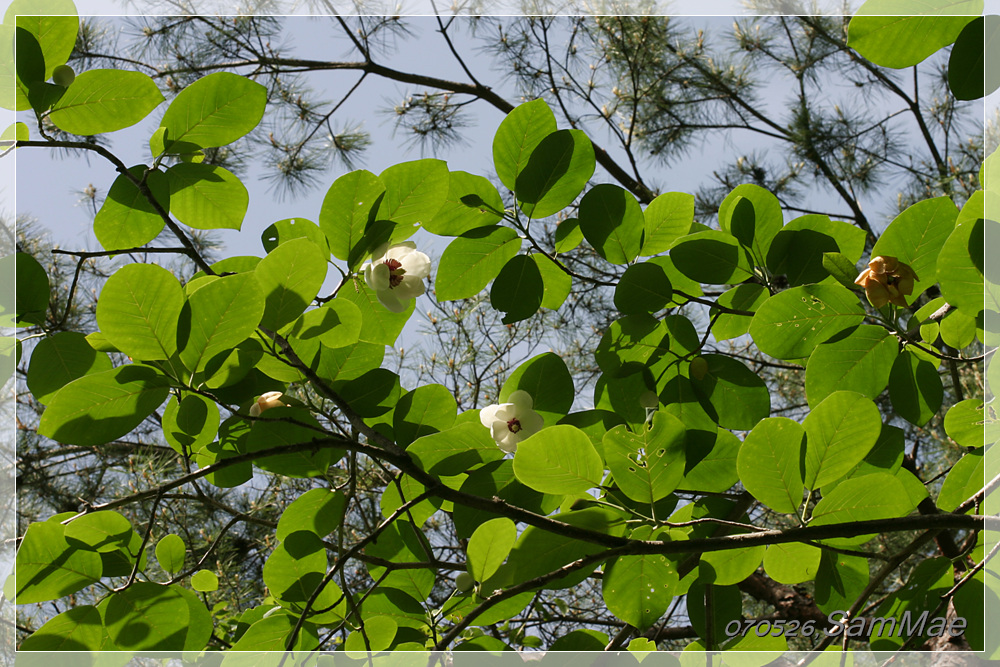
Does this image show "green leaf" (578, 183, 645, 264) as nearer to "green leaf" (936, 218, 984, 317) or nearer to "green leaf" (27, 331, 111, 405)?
"green leaf" (936, 218, 984, 317)

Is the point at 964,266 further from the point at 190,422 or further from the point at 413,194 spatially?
the point at 190,422

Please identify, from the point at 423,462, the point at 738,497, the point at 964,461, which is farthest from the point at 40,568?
the point at 964,461

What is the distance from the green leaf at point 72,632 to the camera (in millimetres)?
425

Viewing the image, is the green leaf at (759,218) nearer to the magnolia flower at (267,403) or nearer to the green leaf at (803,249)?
the green leaf at (803,249)

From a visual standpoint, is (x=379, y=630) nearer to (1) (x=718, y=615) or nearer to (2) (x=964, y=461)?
(1) (x=718, y=615)

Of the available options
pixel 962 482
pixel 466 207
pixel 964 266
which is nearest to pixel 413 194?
pixel 466 207

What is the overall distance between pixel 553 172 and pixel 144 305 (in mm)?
306

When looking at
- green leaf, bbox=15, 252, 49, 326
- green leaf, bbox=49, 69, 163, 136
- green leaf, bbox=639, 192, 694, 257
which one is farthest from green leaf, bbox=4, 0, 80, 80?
green leaf, bbox=639, 192, 694, 257

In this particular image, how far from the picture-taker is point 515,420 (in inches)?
20.4

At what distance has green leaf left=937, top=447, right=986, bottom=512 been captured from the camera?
0.54 meters

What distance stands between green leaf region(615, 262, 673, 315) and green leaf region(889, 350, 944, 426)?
191 millimetres

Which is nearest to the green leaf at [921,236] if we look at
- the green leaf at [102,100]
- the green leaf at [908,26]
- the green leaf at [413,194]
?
the green leaf at [908,26]

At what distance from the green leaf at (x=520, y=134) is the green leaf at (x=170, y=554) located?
0.48 metres

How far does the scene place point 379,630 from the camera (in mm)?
502
